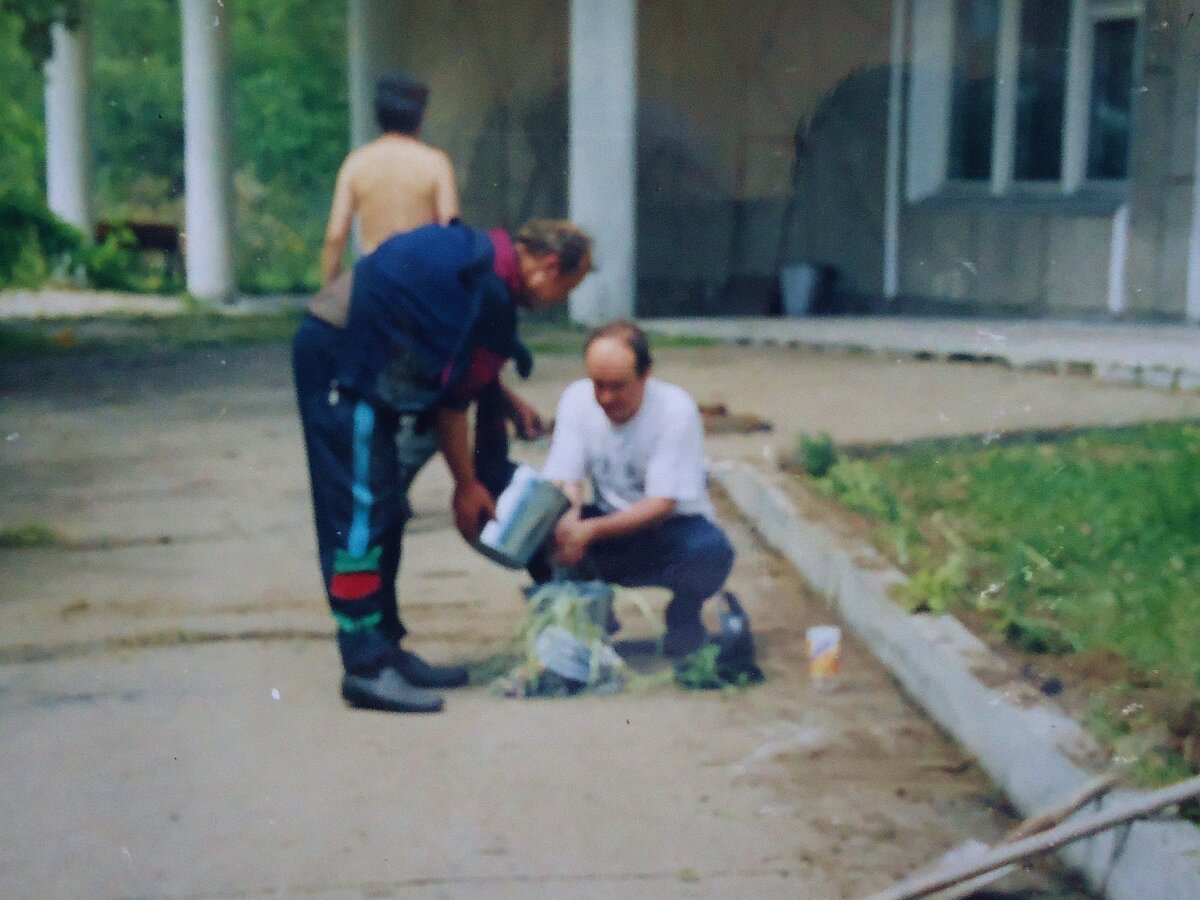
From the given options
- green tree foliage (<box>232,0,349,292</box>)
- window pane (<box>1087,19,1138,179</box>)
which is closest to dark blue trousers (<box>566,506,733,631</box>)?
window pane (<box>1087,19,1138,179</box>)

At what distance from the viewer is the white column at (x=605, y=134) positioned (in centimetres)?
1376

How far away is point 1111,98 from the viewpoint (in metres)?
→ 13.1

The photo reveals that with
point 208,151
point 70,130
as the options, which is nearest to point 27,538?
point 208,151

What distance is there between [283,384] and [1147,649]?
24.4 feet

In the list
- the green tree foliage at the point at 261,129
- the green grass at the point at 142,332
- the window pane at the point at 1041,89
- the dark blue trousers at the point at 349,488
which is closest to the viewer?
the dark blue trousers at the point at 349,488

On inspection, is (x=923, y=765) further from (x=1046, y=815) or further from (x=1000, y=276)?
(x=1000, y=276)

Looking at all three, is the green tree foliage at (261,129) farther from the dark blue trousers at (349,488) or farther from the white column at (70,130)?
the dark blue trousers at (349,488)

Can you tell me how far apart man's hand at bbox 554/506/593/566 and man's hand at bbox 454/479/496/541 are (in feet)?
0.79

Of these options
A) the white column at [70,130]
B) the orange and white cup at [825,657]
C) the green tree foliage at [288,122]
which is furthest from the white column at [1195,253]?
the green tree foliage at [288,122]

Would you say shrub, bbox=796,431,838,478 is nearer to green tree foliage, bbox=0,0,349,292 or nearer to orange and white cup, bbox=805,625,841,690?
orange and white cup, bbox=805,625,841,690

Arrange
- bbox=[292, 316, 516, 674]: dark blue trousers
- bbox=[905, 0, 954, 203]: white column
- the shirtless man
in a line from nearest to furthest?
bbox=[292, 316, 516, 674]: dark blue trousers < the shirtless man < bbox=[905, 0, 954, 203]: white column

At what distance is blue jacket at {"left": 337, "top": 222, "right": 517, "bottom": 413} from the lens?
450cm

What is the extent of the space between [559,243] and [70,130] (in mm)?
18413

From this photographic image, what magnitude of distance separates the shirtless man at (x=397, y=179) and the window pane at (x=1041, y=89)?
25.4 feet
